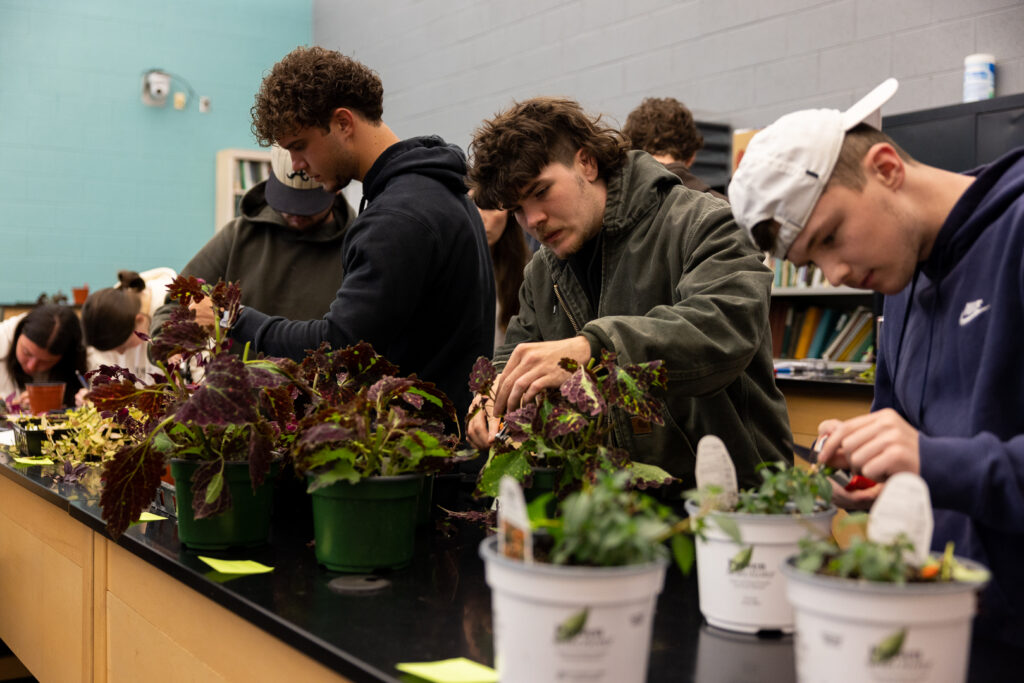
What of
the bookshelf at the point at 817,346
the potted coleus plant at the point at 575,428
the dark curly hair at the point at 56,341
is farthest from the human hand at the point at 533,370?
the dark curly hair at the point at 56,341

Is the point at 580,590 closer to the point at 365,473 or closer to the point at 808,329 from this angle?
the point at 365,473

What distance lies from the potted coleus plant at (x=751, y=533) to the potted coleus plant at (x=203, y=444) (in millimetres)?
564

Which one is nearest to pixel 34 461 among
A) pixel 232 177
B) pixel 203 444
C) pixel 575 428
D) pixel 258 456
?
pixel 203 444

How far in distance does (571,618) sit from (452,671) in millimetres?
194

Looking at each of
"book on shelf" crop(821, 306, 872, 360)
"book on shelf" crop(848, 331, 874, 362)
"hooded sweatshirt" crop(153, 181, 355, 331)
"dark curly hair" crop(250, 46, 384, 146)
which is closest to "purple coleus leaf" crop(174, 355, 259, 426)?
"dark curly hair" crop(250, 46, 384, 146)

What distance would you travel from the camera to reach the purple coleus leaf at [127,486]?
122 centimetres

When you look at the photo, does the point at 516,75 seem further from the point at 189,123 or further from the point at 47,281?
the point at 47,281

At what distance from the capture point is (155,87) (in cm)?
664

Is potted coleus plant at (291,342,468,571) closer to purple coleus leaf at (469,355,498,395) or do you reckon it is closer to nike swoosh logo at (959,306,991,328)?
purple coleus leaf at (469,355,498,395)

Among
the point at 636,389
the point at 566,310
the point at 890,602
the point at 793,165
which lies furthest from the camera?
the point at 566,310

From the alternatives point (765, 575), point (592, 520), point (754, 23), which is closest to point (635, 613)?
point (592, 520)

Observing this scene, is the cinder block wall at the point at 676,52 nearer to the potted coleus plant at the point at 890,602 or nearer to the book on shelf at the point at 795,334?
the book on shelf at the point at 795,334

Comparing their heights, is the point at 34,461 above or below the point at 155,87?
below

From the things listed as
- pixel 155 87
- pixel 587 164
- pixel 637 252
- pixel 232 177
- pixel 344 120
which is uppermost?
pixel 155 87
